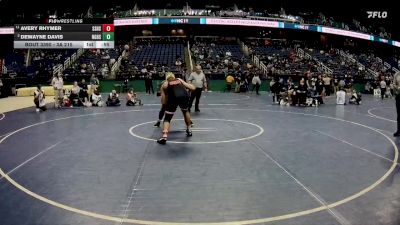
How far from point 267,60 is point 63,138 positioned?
2799cm

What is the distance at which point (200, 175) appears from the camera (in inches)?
236

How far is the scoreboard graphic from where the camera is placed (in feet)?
57.0

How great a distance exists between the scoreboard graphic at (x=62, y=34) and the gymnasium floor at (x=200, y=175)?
7364mm

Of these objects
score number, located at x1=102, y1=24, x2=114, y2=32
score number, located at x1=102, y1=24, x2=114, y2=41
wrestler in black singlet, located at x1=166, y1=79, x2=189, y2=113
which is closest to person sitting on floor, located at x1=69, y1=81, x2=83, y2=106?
score number, located at x1=102, y1=24, x2=114, y2=41

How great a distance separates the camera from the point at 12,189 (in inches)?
210

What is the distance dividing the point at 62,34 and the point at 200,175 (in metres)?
13.8

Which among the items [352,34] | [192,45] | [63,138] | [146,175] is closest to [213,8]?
[192,45]

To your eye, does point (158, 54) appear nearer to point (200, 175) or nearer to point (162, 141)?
point (162, 141)

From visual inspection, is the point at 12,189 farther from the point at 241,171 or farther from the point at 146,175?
the point at 241,171

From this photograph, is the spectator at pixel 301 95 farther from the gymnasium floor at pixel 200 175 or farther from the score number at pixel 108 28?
the score number at pixel 108 28

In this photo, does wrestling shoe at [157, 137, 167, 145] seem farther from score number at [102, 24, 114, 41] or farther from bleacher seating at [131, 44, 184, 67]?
bleacher seating at [131, 44, 184, 67]

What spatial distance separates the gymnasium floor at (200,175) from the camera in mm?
4461

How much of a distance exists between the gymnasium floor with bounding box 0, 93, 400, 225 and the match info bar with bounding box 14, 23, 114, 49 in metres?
7.35
